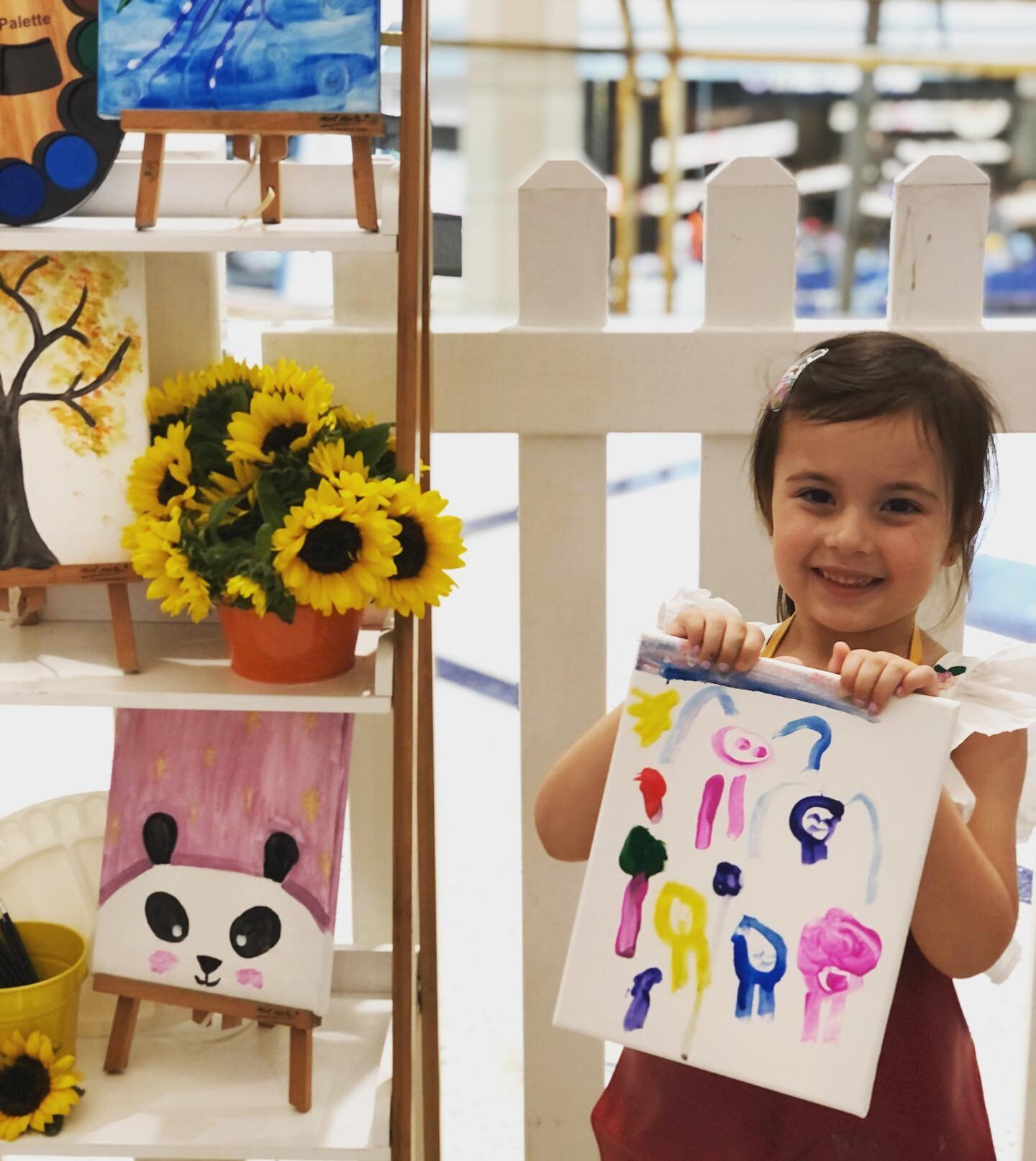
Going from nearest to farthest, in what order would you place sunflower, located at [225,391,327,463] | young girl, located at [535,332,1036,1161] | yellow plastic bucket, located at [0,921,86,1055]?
1. young girl, located at [535,332,1036,1161]
2. sunflower, located at [225,391,327,463]
3. yellow plastic bucket, located at [0,921,86,1055]

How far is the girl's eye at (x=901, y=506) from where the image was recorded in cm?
96

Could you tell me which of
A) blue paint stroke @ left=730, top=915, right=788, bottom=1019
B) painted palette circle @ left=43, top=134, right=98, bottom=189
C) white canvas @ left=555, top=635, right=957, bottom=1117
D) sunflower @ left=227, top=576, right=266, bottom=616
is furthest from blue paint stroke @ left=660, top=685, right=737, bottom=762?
painted palette circle @ left=43, top=134, right=98, bottom=189

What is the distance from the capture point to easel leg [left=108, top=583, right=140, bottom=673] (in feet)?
3.73

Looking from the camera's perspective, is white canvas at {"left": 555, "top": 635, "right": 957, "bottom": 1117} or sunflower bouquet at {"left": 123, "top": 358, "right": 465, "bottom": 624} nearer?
white canvas at {"left": 555, "top": 635, "right": 957, "bottom": 1117}

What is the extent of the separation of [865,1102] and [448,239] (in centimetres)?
83

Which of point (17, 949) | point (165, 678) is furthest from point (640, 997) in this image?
point (17, 949)

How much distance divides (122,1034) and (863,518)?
2.63 feet

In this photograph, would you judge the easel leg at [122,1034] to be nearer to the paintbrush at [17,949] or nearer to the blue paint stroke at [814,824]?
the paintbrush at [17,949]

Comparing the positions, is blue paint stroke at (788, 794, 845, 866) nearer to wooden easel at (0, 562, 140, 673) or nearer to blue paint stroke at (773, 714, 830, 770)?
blue paint stroke at (773, 714, 830, 770)

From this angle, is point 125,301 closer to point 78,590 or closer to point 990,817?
point 78,590

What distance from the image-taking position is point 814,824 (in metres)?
0.87

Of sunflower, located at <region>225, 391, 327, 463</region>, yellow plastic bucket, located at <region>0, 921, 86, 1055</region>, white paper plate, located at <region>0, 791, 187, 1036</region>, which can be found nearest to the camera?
sunflower, located at <region>225, 391, 327, 463</region>

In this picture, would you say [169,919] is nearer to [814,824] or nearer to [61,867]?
[61,867]

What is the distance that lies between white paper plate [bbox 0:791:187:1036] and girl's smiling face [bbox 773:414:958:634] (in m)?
0.73
